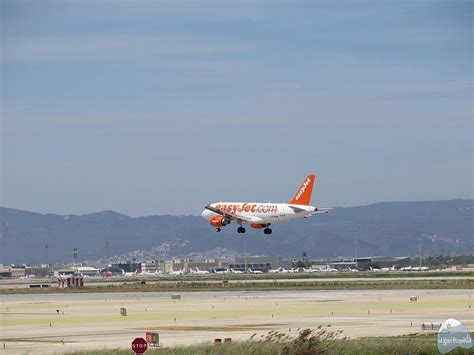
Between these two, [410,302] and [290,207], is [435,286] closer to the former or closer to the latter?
[290,207]

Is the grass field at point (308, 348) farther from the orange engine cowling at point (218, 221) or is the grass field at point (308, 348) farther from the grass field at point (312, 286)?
the orange engine cowling at point (218, 221)

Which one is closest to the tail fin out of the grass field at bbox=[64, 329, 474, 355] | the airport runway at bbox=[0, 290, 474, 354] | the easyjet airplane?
the easyjet airplane

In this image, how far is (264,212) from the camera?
500ft

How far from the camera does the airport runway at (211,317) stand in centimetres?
6739

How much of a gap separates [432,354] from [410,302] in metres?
45.0

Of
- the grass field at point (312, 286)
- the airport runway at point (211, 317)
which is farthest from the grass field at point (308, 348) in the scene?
the grass field at point (312, 286)

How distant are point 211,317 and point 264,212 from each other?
223 feet

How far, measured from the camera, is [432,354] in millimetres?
53562

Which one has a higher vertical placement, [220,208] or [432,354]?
[220,208]

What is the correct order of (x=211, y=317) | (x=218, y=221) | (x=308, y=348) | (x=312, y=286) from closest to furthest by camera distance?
1. (x=308, y=348)
2. (x=211, y=317)
3. (x=312, y=286)
4. (x=218, y=221)

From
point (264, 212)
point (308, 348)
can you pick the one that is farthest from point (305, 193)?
point (308, 348)

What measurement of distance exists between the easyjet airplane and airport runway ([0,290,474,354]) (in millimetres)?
29651

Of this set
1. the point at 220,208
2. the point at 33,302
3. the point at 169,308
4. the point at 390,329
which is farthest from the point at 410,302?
the point at 220,208

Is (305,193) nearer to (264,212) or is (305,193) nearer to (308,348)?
(264,212)
